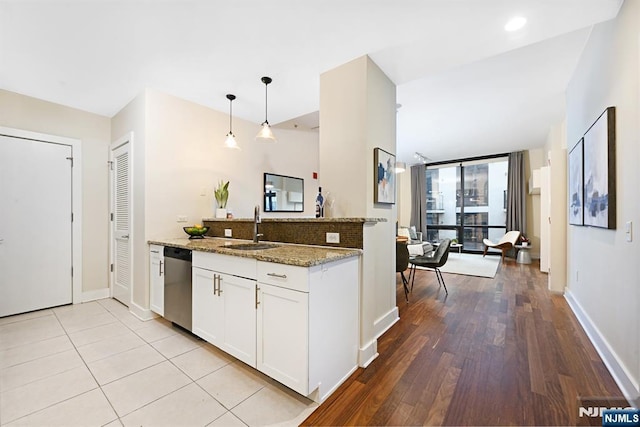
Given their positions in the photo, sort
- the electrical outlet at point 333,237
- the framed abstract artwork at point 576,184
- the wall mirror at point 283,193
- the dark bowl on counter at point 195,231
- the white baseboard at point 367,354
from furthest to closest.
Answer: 1. the wall mirror at point 283,193
2. the dark bowl on counter at point 195,231
3. the framed abstract artwork at point 576,184
4. the electrical outlet at point 333,237
5. the white baseboard at point 367,354

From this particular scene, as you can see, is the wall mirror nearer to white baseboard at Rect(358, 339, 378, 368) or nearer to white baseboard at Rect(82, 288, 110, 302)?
white baseboard at Rect(82, 288, 110, 302)

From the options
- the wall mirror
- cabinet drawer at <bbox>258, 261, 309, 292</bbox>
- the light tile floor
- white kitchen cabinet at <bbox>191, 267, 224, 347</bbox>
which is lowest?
the light tile floor

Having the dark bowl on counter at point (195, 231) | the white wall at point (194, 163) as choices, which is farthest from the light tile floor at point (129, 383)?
the white wall at point (194, 163)

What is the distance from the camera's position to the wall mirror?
4340mm

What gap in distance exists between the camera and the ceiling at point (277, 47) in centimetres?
188

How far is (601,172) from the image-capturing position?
211 cm

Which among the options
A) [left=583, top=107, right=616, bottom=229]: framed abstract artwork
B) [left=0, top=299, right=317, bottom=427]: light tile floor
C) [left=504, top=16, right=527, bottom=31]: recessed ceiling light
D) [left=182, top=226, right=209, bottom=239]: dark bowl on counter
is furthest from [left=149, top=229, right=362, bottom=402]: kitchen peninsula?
[left=504, top=16, right=527, bottom=31]: recessed ceiling light

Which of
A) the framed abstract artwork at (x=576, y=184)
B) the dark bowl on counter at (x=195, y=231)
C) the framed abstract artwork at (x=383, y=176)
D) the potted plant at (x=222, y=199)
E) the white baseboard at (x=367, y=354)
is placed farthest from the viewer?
the potted plant at (x=222, y=199)

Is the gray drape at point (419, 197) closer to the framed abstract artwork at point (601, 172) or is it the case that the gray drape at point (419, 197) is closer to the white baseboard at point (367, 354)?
the framed abstract artwork at point (601, 172)

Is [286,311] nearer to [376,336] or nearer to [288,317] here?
[288,317]

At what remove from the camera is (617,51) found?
6.23 ft

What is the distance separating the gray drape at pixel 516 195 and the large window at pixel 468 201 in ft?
1.04

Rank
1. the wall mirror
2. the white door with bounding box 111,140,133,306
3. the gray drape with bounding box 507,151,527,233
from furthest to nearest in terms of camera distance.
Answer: the gray drape with bounding box 507,151,527,233 → the wall mirror → the white door with bounding box 111,140,133,306

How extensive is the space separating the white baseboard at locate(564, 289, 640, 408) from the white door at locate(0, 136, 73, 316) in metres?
5.46
